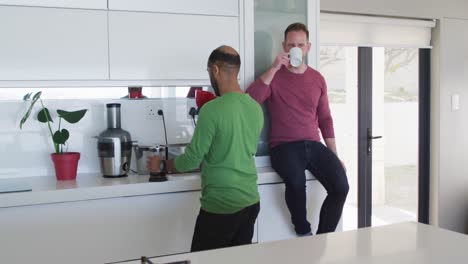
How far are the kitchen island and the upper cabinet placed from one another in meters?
0.93

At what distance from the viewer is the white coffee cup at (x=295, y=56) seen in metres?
2.86

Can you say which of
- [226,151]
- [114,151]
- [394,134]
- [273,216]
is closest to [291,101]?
[273,216]

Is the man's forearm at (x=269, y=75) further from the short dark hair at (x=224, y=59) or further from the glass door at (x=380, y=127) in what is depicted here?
the glass door at (x=380, y=127)

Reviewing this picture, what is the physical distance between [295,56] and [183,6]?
710 millimetres

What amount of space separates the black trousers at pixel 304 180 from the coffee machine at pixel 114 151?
0.86m

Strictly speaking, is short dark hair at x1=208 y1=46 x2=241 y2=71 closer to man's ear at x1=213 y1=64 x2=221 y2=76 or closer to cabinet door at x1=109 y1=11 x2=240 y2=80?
man's ear at x1=213 y1=64 x2=221 y2=76

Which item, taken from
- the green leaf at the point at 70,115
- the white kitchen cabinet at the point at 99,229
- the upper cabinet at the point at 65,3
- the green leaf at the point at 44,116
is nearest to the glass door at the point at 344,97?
the white kitchen cabinet at the point at 99,229

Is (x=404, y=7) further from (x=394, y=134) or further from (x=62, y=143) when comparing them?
(x=62, y=143)

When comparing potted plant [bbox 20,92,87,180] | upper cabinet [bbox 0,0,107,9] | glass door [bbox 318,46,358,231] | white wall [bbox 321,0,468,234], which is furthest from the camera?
white wall [bbox 321,0,468,234]

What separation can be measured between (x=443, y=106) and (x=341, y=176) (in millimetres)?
2001

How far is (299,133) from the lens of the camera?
296 centimetres

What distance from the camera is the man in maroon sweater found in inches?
114

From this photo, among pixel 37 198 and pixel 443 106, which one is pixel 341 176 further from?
pixel 443 106

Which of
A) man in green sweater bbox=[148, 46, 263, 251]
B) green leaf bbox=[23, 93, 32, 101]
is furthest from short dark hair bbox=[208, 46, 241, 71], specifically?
green leaf bbox=[23, 93, 32, 101]
